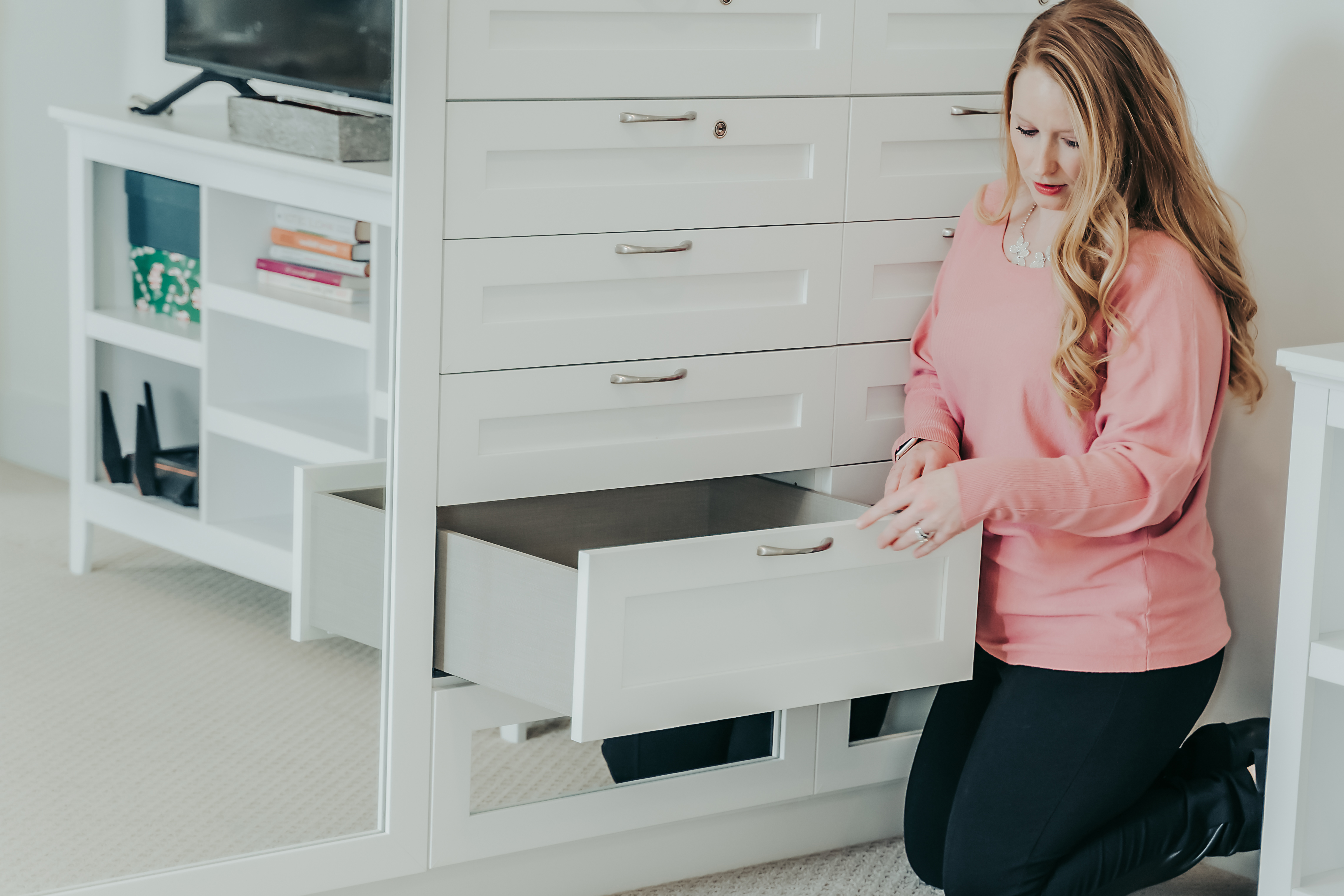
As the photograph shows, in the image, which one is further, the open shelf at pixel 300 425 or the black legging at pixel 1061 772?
the black legging at pixel 1061 772

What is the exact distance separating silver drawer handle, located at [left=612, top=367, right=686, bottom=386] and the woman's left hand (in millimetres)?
264

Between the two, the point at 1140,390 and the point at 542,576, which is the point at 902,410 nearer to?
the point at 1140,390

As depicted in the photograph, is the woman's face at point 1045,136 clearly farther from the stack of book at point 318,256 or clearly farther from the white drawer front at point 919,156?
the stack of book at point 318,256

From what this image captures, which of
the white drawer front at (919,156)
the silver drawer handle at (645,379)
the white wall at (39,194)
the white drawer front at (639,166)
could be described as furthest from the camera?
the white drawer front at (919,156)

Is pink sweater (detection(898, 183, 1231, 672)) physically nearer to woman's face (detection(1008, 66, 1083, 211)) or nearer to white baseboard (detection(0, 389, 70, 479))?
woman's face (detection(1008, 66, 1083, 211))

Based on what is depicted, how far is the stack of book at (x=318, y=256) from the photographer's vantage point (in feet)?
4.78

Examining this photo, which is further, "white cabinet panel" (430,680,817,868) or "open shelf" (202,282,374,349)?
"white cabinet panel" (430,680,817,868)

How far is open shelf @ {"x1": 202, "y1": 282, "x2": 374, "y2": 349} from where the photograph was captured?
146cm

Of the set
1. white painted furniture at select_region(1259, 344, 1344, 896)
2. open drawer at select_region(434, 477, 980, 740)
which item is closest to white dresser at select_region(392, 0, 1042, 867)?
open drawer at select_region(434, 477, 980, 740)

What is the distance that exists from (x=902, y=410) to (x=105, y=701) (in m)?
0.94

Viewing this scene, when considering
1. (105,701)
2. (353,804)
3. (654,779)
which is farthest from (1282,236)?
(105,701)

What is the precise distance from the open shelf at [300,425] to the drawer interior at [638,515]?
0.60 ft

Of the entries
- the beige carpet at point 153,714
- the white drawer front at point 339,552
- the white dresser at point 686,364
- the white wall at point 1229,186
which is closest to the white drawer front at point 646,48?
the white dresser at point 686,364

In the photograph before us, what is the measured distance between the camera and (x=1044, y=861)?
1652 mm
